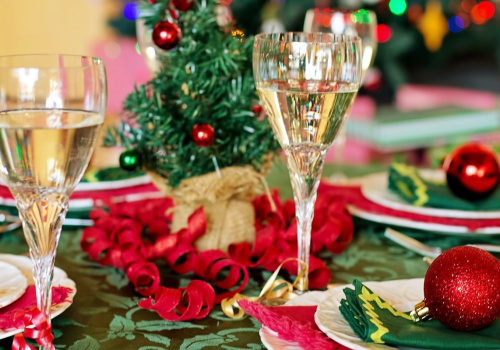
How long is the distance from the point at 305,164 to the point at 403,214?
37 cm

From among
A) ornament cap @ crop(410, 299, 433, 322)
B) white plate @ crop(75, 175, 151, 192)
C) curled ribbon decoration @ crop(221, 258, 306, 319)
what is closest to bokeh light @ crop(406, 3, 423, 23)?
white plate @ crop(75, 175, 151, 192)

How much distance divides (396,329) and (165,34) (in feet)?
1.70

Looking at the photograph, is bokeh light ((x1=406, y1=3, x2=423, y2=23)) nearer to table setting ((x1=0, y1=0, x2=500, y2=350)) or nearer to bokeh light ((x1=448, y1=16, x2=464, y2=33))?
bokeh light ((x1=448, y1=16, x2=464, y2=33))

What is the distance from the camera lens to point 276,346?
25.4 inches

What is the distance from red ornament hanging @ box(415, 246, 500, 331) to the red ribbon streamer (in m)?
0.22

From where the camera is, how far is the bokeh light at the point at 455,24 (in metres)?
3.62

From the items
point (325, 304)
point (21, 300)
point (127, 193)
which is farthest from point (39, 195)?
point (127, 193)

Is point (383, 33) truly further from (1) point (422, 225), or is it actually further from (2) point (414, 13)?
(1) point (422, 225)

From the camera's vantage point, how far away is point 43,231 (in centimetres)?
64

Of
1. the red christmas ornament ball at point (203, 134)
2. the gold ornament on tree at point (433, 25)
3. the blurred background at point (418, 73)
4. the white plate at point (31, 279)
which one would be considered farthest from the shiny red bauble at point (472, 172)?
the gold ornament on tree at point (433, 25)

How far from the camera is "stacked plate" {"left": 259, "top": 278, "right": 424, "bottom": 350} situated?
0.63 metres

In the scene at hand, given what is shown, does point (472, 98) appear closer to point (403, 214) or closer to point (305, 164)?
point (403, 214)

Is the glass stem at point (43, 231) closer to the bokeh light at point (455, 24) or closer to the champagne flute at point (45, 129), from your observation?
the champagne flute at point (45, 129)

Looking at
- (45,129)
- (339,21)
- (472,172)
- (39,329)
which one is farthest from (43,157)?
(339,21)
